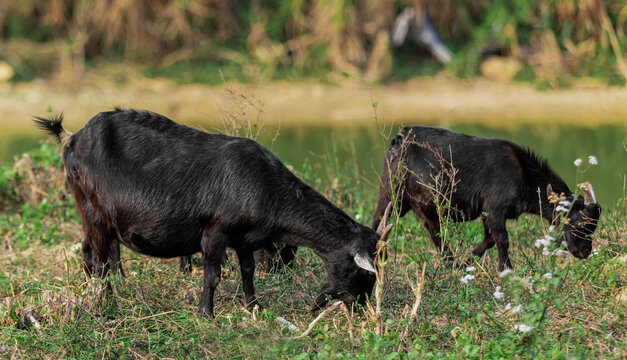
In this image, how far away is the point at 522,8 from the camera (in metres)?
17.0

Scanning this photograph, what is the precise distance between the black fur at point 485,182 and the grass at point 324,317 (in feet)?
0.67

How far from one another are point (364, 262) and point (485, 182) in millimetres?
1829

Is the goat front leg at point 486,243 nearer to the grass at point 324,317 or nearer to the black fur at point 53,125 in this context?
the grass at point 324,317

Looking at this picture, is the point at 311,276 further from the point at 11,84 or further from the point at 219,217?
the point at 11,84

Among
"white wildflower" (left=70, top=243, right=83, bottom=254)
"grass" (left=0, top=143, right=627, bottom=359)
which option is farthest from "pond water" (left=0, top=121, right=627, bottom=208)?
"grass" (left=0, top=143, right=627, bottom=359)

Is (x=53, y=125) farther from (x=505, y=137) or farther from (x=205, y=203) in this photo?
(x=505, y=137)

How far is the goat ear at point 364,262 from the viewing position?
16.9ft

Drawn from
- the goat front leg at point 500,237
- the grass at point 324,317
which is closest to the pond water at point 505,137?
the goat front leg at point 500,237

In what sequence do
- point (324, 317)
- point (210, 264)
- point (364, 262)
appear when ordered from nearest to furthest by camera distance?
1. point (364, 262)
2. point (210, 264)
3. point (324, 317)

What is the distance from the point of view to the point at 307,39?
17.4 metres

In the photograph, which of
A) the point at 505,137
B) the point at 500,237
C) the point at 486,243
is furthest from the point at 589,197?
the point at 505,137

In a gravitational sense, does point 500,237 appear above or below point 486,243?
above

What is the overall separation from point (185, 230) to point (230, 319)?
66cm

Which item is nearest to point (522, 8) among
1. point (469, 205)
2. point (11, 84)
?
point (11, 84)
